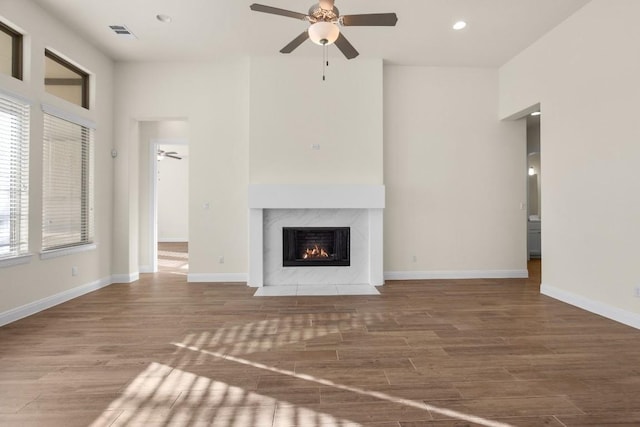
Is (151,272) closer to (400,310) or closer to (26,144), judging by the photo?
(26,144)

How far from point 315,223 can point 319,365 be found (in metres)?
2.73

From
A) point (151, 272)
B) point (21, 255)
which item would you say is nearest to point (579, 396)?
point (21, 255)

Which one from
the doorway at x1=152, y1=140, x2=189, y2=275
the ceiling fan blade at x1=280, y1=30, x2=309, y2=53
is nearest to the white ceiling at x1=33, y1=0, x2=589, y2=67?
the ceiling fan blade at x1=280, y1=30, x2=309, y2=53

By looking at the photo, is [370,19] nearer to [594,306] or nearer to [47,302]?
[594,306]

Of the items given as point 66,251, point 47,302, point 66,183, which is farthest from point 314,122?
point 47,302

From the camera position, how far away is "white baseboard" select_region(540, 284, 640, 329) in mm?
3113

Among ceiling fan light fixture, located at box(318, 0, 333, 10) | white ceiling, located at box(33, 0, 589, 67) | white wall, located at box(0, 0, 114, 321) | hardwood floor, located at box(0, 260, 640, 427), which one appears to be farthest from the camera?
white ceiling, located at box(33, 0, 589, 67)

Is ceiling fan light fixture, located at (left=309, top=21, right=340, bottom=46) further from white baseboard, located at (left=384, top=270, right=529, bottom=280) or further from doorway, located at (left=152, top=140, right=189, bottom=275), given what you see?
doorway, located at (left=152, top=140, right=189, bottom=275)

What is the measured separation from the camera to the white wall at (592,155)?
319cm

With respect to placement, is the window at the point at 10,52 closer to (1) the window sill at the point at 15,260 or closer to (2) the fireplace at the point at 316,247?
(1) the window sill at the point at 15,260

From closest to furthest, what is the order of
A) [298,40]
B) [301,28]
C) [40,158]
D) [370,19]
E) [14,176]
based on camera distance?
[370,19] < [298,40] < [14,176] < [40,158] < [301,28]

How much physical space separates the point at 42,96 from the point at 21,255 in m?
1.72

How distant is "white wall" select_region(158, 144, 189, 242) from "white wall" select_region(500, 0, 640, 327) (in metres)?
9.62

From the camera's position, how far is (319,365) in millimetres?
2297
